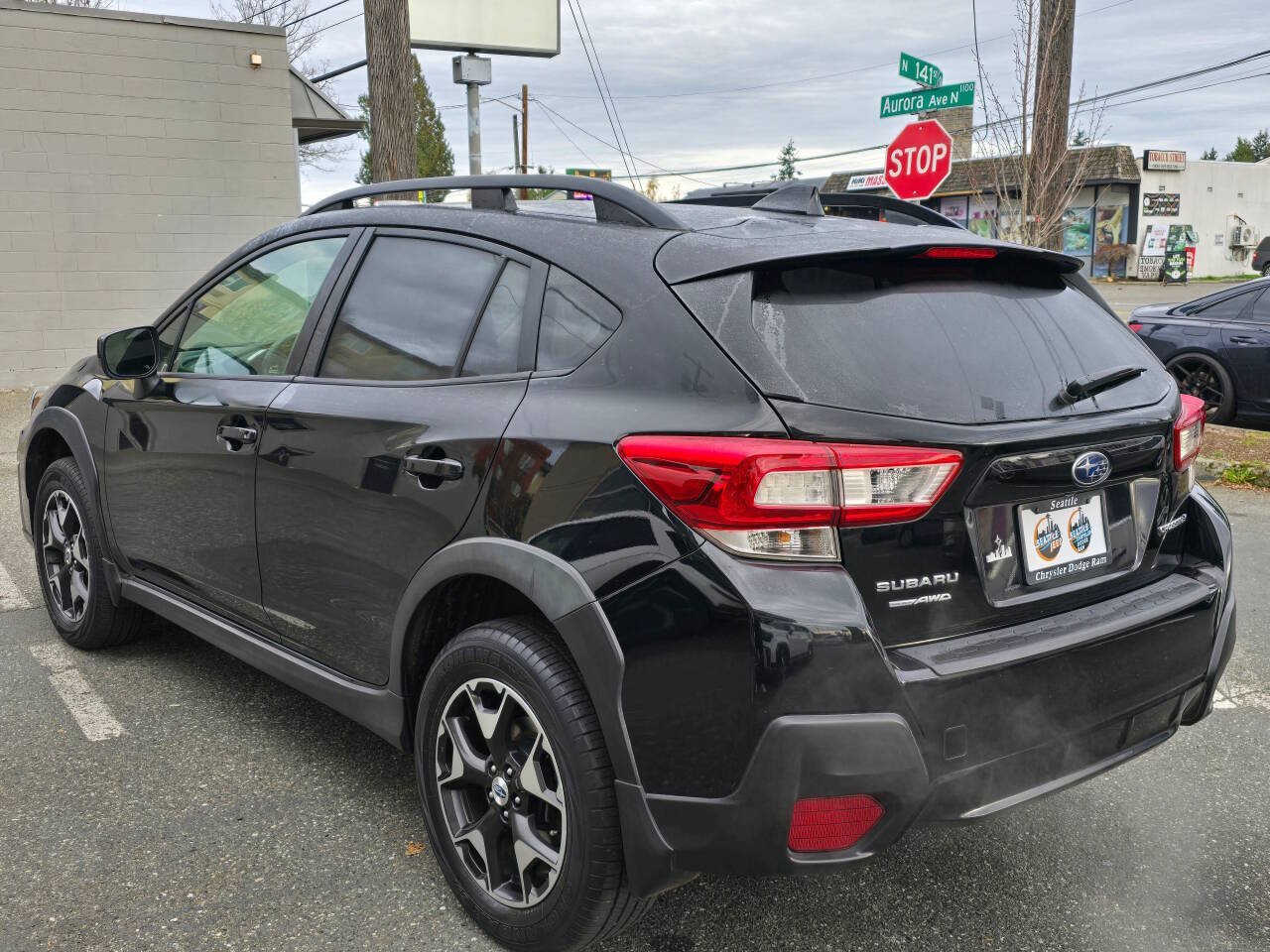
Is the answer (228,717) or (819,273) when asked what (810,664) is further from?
(228,717)

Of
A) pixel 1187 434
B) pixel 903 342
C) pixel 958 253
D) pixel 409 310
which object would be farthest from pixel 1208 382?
pixel 409 310

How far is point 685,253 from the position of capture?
2.43m

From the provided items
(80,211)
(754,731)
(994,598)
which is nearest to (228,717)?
(754,731)

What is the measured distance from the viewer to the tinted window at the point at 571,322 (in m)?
2.45

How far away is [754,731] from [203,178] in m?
13.0

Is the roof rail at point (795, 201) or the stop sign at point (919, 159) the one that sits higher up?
the stop sign at point (919, 159)

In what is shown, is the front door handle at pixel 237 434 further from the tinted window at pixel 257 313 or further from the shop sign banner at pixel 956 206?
the shop sign banner at pixel 956 206

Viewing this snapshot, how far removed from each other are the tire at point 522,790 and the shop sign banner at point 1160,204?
49.0 meters

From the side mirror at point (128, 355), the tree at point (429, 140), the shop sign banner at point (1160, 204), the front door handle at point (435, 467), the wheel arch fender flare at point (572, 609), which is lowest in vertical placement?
the wheel arch fender flare at point (572, 609)

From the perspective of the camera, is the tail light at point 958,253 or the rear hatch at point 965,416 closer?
the rear hatch at point 965,416

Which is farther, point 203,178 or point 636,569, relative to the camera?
point 203,178

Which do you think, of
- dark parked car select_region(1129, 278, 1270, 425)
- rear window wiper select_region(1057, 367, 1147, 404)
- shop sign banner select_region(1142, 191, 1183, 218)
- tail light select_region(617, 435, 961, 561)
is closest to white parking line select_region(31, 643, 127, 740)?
tail light select_region(617, 435, 961, 561)

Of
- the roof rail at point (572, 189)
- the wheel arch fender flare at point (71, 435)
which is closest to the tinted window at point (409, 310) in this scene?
the roof rail at point (572, 189)

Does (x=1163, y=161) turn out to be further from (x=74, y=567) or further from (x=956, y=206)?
(x=74, y=567)
